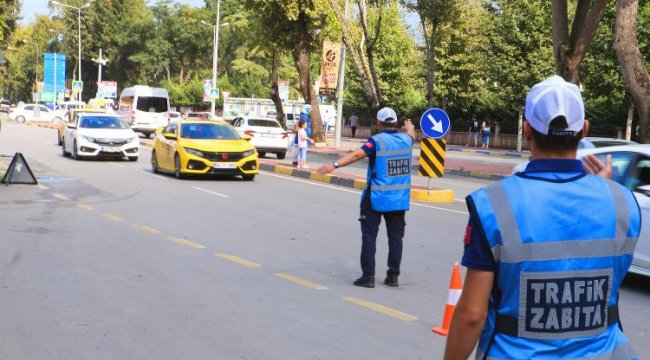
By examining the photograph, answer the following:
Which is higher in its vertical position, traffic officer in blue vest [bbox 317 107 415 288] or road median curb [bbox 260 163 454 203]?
traffic officer in blue vest [bbox 317 107 415 288]

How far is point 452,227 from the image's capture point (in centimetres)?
1356

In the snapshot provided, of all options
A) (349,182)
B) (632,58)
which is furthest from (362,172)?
(632,58)

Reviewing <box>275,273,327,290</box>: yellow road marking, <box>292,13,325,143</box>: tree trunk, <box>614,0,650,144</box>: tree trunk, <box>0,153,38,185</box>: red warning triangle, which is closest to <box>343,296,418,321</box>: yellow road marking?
<box>275,273,327,290</box>: yellow road marking

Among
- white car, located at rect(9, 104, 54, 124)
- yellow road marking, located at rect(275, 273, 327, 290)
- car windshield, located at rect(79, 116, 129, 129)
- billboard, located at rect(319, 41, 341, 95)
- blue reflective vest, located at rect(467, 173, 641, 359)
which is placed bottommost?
white car, located at rect(9, 104, 54, 124)

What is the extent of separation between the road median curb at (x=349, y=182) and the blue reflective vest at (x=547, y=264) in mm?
13061

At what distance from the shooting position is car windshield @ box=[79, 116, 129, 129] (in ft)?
88.2

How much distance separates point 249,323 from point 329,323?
65 cm

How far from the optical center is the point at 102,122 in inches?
1070

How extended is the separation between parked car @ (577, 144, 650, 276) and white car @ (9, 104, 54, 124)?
6457 centimetres

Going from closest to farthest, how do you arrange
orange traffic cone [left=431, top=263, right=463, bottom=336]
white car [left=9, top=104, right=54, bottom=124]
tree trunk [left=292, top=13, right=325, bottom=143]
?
orange traffic cone [left=431, top=263, right=463, bottom=336] < tree trunk [left=292, top=13, right=325, bottom=143] < white car [left=9, top=104, right=54, bottom=124]

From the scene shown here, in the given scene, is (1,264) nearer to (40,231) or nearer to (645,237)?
(40,231)

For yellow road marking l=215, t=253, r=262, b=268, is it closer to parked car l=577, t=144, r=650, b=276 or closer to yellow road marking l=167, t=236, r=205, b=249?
yellow road marking l=167, t=236, r=205, b=249

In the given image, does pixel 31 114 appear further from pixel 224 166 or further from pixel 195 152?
pixel 224 166

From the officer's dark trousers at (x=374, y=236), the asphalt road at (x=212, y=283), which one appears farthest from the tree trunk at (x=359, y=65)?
the officer's dark trousers at (x=374, y=236)
